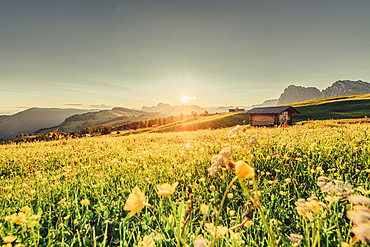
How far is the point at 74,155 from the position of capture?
6.46 m

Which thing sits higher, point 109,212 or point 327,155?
point 327,155

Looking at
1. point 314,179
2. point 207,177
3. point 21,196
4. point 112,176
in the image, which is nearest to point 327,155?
point 314,179

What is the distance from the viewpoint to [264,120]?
37094mm

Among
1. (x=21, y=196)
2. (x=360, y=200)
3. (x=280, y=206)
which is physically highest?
(x=360, y=200)

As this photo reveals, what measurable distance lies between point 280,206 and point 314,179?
1232 mm

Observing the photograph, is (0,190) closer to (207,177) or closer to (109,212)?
(109,212)

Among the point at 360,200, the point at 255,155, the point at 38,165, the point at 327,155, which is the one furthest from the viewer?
the point at 38,165

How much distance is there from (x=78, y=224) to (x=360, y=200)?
9.78ft

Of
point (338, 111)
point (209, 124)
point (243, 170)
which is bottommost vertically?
point (209, 124)

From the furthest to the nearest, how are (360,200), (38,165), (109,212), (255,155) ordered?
(38,165), (255,155), (109,212), (360,200)

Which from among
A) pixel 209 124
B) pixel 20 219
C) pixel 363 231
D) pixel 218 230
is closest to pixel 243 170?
pixel 363 231

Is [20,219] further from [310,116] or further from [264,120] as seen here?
[310,116]

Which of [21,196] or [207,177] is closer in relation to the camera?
[21,196]

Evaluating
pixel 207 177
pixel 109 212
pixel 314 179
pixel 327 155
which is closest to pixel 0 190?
pixel 109 212
